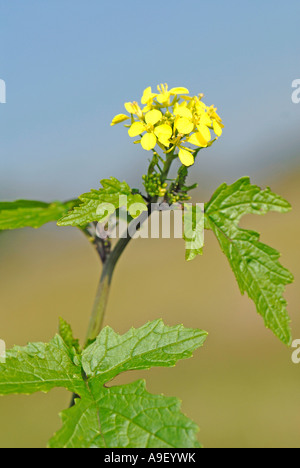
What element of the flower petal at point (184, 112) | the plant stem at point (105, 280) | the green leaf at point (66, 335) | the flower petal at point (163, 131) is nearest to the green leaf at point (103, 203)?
the plant stem at point (105, 280)

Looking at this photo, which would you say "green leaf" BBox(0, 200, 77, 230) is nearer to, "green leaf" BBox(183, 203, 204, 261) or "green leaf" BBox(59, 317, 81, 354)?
"green leaf" BBox(59, 317, 81, 354)

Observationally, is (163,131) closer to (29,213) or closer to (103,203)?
(103,203)

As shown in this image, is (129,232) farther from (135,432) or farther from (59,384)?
(135,432)

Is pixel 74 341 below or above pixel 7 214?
below
